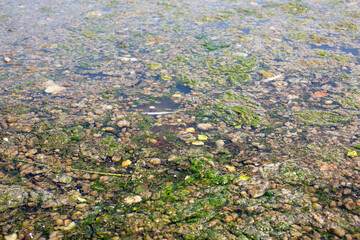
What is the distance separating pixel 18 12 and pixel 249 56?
4.20 meters

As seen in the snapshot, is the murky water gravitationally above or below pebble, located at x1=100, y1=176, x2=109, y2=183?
above

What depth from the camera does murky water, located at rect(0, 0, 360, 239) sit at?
177cm

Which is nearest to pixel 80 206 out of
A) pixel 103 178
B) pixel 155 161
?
pixel 103 178

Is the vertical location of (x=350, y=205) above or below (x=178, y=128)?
above

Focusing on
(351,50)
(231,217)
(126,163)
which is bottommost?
(126,163)

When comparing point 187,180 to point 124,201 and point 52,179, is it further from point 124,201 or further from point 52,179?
point 52,179

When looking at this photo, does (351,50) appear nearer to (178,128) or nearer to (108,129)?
(178,128)

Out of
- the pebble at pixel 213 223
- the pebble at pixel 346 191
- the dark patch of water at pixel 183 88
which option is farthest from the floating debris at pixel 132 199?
the dark patch of water at pixel 183 88

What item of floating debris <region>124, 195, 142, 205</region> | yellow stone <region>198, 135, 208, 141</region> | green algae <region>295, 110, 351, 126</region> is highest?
green algae <region>295, 110, 351, 126</region>

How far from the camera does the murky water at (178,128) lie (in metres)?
1.77

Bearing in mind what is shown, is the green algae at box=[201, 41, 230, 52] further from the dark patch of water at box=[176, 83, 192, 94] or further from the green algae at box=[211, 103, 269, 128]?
the green algae at box=[211, 103, 269, 128]

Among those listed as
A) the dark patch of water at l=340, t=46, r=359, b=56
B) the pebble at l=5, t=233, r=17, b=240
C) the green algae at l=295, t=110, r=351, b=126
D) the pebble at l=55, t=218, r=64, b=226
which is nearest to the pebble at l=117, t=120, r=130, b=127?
the pebble at l=55, t=218, r=64, b=226

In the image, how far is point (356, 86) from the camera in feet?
10.8

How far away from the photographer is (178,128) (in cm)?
269
